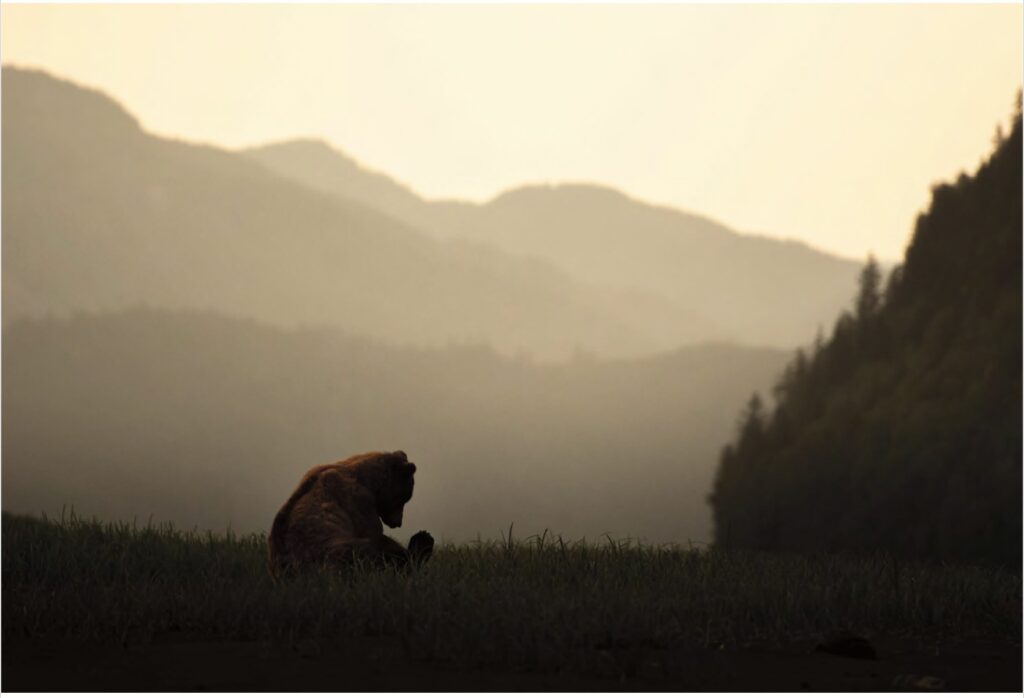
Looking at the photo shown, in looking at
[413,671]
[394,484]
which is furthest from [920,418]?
[413,671]

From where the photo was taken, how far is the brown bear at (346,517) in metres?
9.44

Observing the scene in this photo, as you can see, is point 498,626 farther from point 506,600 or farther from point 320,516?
point 320,516

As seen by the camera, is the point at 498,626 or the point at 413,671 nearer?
the point at 413,671

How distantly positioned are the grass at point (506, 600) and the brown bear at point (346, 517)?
236 mm

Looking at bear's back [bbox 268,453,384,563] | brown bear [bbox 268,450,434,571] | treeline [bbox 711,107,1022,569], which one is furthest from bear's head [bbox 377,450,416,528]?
treeline [bbox 711,107,1022,569]

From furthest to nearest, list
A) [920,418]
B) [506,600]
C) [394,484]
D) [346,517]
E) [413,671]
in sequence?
[920,418]
[394,484]
[346,517]
[506,600]
[413,671]

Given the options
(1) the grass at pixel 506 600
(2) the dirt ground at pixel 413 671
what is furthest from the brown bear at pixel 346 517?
(2) the dirt ground at pixel 413 671

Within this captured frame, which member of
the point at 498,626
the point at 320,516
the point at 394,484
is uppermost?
the point at 394,484

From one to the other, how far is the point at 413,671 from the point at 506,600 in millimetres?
1555

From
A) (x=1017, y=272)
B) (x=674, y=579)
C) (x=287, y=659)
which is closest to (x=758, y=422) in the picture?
(x=1017, y=272)

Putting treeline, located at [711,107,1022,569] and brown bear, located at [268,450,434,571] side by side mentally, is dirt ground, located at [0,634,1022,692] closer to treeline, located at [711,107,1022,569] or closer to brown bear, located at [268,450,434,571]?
brown bear, located at [268,450,434,571]

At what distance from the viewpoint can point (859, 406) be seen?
21.0 m

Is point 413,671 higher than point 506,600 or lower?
lower

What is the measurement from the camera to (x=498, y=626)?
736 cm
